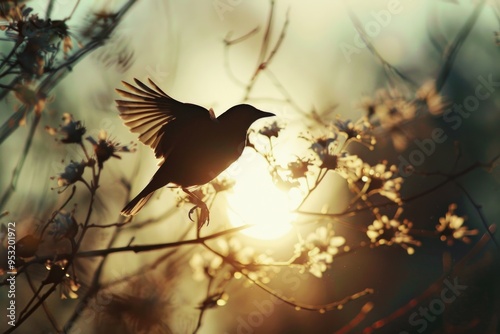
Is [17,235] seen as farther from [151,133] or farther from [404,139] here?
[404,139]

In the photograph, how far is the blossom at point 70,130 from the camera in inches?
81.1

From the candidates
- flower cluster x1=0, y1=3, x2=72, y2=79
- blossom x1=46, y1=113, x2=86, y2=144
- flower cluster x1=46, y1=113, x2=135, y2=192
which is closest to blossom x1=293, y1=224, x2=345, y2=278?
flower cluster x1=46, y1=113, x2=135, y2=192

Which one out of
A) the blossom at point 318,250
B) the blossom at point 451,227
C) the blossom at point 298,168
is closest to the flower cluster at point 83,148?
the blossom at point 298,168

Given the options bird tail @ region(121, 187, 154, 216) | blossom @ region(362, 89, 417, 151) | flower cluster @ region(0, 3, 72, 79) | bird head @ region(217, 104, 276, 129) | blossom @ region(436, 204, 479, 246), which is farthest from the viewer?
blossom @ region(362, 89, 417, 151)

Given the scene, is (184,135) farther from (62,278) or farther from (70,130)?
(62,278)

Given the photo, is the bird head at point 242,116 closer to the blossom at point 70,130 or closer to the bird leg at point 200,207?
the bird leg at point 200,207

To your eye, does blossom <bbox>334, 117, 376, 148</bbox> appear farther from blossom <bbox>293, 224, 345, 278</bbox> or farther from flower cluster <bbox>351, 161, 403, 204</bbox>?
blossom <bbox>293, 224, 345, 278</bbox>

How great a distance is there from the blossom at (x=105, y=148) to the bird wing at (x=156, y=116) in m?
0.07

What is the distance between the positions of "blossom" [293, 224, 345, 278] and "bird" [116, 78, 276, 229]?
1.09 feet

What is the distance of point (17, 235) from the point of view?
1838mm

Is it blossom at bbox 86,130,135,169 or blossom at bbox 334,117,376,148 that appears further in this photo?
blossom at bbox 334,117,376,148

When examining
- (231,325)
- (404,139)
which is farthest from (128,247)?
(231,325)

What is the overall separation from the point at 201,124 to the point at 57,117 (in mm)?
1112

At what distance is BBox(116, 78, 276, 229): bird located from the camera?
69.1 inches
